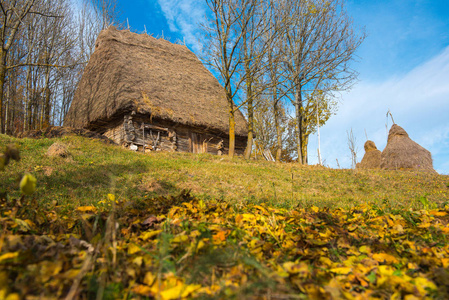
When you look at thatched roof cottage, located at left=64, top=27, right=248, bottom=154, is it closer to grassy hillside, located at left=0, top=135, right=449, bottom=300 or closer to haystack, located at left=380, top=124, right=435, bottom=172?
haystack, located at left=380, top=124, right=435, bottom=172

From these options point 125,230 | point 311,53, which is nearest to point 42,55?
point 311,53

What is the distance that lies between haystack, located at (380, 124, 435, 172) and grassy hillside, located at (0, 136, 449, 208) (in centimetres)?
519

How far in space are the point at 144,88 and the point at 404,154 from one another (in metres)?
14.7

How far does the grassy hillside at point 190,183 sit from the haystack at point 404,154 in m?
5.19

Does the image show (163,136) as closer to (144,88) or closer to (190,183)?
(144,88)

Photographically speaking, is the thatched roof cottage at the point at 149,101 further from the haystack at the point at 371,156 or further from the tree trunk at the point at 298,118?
the haystack at the point at 371,156

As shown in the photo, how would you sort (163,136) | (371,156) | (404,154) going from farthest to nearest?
(371,156), (404,154), (163,136)

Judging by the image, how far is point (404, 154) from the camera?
1484 centimetres

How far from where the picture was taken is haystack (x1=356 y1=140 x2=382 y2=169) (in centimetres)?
1804

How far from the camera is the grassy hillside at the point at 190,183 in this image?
4.85 metres

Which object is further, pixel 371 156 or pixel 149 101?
pixel 371 156

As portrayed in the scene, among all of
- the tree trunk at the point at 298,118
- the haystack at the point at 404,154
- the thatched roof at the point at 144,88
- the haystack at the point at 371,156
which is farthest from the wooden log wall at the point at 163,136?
the haystack at the point at 371,156

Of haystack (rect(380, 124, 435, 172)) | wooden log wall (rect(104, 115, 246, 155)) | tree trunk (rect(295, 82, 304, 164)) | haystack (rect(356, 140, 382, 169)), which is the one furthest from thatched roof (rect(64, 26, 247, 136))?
haystack (rect(356, 140, 382, 169))

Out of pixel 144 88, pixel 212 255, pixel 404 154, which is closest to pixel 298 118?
pixel 404 154
